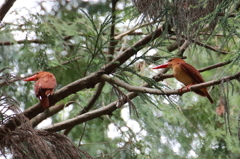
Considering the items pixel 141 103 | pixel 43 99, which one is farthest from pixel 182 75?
pixel 43 99

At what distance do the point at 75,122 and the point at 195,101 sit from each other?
234cm

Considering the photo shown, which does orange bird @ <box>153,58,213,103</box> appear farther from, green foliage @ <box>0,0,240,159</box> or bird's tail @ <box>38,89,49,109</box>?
bird's tail @ <box>38,89,49,109</box>

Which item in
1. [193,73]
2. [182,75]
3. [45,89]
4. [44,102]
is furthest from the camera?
[182,75]

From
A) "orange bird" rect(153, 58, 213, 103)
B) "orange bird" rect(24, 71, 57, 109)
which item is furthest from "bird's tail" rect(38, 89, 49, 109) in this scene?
"orange bird" rect(153, 58, 213, 103)

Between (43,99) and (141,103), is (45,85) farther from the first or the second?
(141,103)

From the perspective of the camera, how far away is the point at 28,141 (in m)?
2.51

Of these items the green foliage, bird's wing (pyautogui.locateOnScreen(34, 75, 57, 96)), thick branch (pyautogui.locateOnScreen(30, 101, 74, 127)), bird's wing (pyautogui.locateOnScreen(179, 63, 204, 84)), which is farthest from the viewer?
the green foliage

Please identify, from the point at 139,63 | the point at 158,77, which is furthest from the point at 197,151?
the point at 158,77

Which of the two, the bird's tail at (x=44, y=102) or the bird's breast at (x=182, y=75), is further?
the bird's breast at (x=182, y=75)

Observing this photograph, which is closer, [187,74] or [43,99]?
[43,99]

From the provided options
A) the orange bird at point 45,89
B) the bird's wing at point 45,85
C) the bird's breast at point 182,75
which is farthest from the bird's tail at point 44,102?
the bird's breast at point 182,75

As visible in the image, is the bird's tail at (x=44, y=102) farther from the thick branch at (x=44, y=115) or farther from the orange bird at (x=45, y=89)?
the thick branch at (x=44, y=115)

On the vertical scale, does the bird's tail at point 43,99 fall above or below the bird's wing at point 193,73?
above

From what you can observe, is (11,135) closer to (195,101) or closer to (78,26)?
(195,101)
